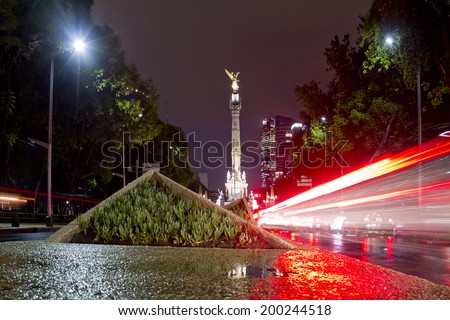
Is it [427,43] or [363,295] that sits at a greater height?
[427,43]

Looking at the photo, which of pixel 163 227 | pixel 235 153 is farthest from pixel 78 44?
pixel 235 153

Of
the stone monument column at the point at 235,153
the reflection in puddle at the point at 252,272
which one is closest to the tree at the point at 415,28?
the reflection in puddle at the point at 252,272

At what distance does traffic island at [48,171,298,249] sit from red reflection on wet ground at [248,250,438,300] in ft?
8.76

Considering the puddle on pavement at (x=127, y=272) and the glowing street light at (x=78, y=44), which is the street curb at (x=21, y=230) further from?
the puddle on pavement at (x=127, y=272)

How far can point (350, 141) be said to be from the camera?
36719mm

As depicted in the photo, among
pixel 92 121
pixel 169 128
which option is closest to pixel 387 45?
pixel 92 121

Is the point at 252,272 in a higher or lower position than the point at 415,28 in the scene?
lower

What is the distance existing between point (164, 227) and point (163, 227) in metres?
0.03

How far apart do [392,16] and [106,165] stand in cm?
3115

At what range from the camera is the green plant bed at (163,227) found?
39.1ft

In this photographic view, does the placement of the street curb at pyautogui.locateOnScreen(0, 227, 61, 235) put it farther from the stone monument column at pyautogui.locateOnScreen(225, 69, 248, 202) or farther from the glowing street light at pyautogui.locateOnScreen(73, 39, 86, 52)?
the stone monument column at pyautogui.locateOnScreen(225, 69, 248, 202)

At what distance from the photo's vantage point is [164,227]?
39.6 ft

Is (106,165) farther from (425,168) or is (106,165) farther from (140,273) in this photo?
(140,273)

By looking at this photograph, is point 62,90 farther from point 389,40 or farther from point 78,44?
point 389,40
